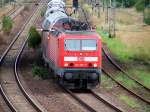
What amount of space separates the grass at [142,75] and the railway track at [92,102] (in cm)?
393

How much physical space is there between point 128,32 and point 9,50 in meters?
14.9

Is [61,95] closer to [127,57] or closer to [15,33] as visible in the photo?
[127,57]

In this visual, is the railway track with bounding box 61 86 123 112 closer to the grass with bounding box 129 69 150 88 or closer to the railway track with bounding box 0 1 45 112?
the railway track with bounding box 0 1 45 112

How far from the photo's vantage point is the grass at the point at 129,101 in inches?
859

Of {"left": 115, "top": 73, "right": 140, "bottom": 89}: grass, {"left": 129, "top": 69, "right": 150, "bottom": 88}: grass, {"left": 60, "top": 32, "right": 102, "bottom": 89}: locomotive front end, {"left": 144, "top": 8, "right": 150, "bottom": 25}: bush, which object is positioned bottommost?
{"left": 144, "top": 8, "right": 150, "bottom": 25}: bush

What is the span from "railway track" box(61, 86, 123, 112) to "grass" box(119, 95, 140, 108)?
34.9 inches

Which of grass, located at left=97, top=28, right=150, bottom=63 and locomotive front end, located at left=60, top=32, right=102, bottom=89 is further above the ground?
locomotive front end, located at left=60, top=32, right=102, bottom=89

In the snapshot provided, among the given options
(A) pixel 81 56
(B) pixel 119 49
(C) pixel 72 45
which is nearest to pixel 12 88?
(C) pixel 72 45

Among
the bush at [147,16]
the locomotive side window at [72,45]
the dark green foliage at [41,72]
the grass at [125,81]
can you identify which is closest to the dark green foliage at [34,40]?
the dark green foliage at [41,72]

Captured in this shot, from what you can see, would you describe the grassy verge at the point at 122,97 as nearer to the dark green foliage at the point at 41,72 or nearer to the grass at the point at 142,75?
the grass at the point at 142,75

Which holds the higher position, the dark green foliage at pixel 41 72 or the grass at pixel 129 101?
the grass at pixel 129 101

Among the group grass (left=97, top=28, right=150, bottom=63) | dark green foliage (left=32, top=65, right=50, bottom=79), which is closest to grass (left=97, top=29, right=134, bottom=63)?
grass (left=97, top=28, right=150, bottom=63)

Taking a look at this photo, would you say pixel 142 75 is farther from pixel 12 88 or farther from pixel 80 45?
pixel 12 88

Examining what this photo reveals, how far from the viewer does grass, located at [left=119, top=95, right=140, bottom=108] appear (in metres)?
21.8
